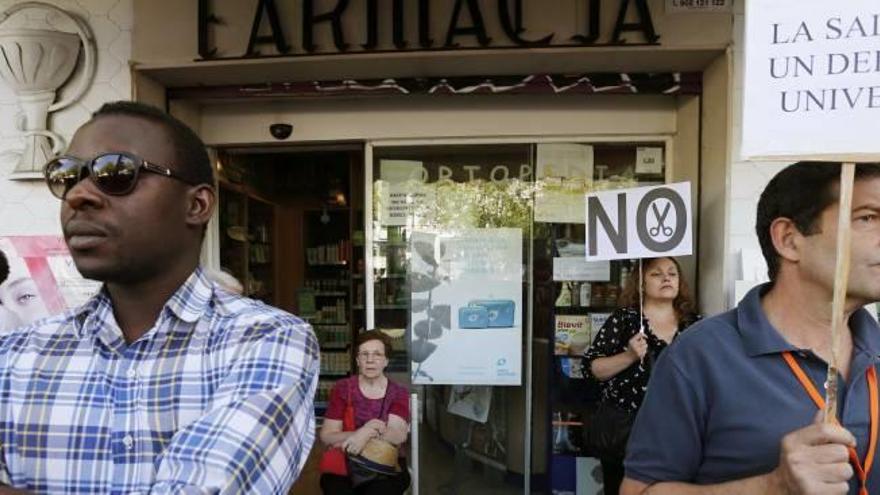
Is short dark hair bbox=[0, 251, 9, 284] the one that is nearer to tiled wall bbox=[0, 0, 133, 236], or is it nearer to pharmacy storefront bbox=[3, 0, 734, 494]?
tiled wall bbox=[0, 0, 133, 236]

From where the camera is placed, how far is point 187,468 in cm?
94

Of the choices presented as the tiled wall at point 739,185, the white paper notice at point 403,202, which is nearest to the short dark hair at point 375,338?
the white paper notice at point 403,202

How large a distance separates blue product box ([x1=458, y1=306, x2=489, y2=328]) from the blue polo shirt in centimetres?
292

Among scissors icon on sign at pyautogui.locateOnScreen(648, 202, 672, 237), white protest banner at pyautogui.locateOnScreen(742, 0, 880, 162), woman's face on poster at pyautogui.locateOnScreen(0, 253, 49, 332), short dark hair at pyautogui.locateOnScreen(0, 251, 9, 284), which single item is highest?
white protest banner at pyautogui.locateOnScreen(742, 0, 880, 162)

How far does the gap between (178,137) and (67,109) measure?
125 inches

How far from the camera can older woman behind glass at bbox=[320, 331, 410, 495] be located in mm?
3461

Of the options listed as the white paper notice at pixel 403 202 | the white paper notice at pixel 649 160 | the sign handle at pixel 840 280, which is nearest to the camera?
the sign handle at pixel 840 280

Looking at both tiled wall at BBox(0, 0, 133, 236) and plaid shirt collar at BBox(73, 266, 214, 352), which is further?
tiled wall at BBox(0, 0, 133, 236)

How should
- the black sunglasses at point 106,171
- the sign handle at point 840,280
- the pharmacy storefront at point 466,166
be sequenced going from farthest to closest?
the pharmacy storefront at point 466,166 → the sign handle at point 840,280 → the black sunglasses at point 106,171

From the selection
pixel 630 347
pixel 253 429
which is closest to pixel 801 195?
pixel 253 429

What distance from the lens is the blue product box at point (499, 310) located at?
4.45 metres

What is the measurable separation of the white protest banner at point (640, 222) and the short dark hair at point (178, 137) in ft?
9.04

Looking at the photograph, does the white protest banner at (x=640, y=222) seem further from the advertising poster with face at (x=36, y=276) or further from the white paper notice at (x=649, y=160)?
the advertising poster with face at (x=36, y=276)

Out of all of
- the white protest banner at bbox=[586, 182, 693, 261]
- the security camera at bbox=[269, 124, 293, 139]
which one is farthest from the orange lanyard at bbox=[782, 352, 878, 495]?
the security camera at bbox=[269, 124, 293, 139]
